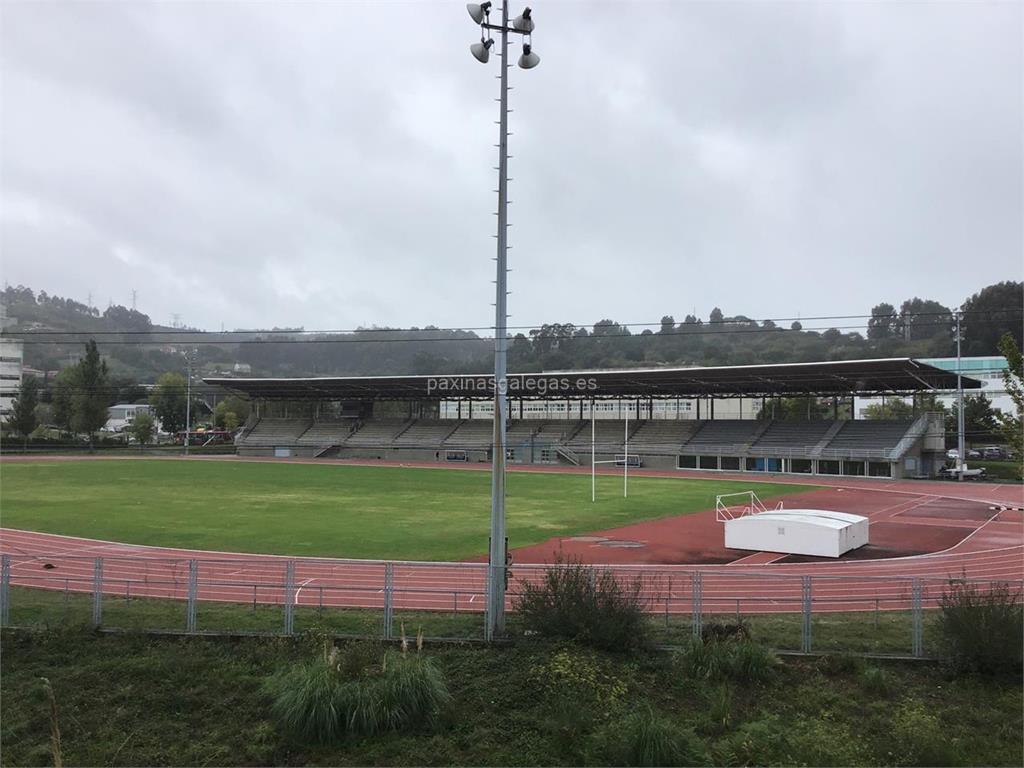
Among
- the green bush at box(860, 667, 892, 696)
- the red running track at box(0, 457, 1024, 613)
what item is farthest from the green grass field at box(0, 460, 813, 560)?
the green bush at box(860, 667, 892, 696)

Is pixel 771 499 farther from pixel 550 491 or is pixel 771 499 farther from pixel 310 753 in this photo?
pixel 310 753

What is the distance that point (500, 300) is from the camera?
459 inches

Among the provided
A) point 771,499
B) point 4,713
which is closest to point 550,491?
point 771,499

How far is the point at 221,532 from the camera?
985 inches

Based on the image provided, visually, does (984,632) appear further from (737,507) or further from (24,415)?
(24,415)

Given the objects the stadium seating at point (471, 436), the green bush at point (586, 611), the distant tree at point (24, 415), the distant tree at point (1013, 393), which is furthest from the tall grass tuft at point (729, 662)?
the distant tree at point (24, 415)

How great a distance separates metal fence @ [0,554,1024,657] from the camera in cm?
1109

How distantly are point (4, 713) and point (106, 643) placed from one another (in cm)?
208

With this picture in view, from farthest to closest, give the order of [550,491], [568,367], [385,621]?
[568,367], [550,491], [385,621]

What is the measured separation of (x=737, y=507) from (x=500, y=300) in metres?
27.7

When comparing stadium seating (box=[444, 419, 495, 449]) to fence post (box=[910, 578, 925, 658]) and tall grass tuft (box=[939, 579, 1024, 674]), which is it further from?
tall grass tuft (box=[939, 579, 1024, 674])

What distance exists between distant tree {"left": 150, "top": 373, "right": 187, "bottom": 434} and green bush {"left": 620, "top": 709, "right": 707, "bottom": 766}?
11665 centimetres

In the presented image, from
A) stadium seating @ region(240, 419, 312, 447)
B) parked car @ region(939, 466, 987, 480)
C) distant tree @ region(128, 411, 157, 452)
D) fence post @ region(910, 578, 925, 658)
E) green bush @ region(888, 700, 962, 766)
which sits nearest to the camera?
green bush @ region(888, 700, 962, 766)

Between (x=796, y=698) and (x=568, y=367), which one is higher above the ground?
(x=568, y=367)
